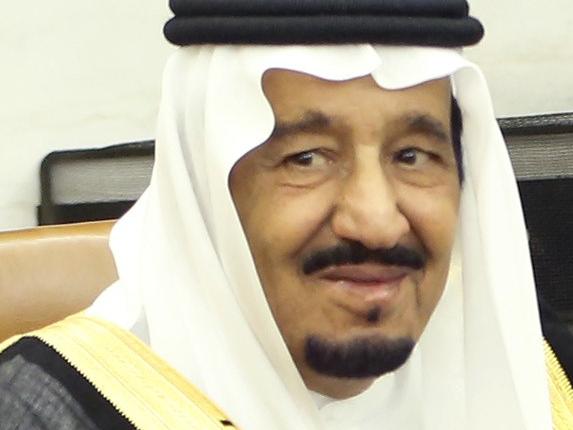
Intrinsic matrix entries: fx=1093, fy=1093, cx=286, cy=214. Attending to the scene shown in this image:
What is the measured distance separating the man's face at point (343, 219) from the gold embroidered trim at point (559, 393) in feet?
0.97

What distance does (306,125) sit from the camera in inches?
47.2

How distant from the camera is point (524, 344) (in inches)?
51.8

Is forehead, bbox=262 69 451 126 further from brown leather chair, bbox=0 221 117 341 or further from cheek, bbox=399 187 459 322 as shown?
brown leather chair, bbox=0 221 117 341

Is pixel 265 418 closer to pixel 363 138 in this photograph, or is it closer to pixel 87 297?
pixel 363 138

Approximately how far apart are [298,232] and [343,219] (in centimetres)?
5

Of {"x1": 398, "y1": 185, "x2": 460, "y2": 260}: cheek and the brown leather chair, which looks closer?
{"x1": 398, "y1": 185, "x2": 460, "y2": 260}: cheek

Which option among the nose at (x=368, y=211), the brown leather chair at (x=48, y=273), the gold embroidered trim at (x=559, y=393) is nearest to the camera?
the nose at (x=368, y=211)

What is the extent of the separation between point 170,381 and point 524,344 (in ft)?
1.40

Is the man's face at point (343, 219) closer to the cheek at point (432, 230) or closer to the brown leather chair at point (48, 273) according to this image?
the cheek at point (432, 230)

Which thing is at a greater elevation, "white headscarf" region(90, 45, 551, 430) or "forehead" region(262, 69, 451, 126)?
"forehead" region(262, 69, 451, 126)

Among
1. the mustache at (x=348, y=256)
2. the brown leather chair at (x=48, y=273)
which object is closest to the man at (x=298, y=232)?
the mustache at (x=348, y=256)

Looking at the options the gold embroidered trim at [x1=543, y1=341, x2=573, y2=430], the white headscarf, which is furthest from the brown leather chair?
the gold embroidered trim at [x1=543, y1=341, x2=573, y2=430]

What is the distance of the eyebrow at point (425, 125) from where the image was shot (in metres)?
1.22

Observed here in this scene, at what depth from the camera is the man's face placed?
118 cm
